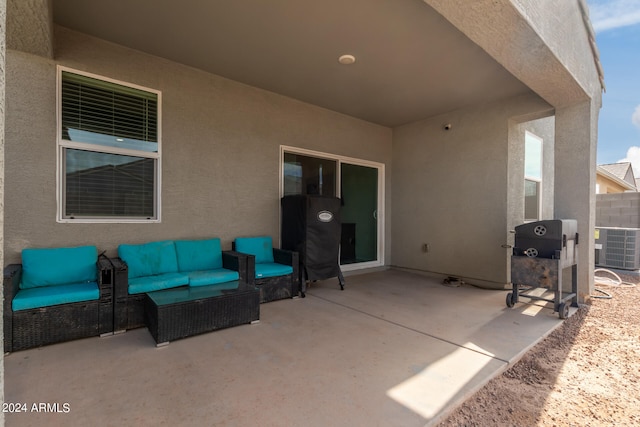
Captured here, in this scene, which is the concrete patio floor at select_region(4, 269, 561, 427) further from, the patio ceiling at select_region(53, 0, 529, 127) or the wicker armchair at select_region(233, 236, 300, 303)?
the patio ceiling at select_region(53, 0, 529, 127)

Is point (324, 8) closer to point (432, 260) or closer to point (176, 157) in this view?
point (176, 157)

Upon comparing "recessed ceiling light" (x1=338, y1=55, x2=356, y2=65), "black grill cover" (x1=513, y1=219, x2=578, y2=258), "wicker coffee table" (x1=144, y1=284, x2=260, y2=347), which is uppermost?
"recessed ceiling light" (x1=338, y1=55, x2=356, y2=65)

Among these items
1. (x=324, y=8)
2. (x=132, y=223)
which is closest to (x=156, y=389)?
(x=132, y=223)

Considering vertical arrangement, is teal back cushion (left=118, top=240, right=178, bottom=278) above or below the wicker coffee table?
above

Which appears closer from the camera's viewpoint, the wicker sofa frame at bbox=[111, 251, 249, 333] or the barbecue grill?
the wicker sofa frame at bbox=[111, 251, 249, 333]

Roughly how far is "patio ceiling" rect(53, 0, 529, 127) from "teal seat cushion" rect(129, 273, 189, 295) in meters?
2.60

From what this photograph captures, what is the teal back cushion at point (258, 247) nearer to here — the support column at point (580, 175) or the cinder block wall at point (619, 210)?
the support column at point (580, 175)

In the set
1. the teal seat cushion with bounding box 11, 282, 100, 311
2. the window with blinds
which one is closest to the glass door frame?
the window with blinds

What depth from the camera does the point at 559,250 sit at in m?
3.37

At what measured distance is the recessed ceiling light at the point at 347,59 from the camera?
358 cm

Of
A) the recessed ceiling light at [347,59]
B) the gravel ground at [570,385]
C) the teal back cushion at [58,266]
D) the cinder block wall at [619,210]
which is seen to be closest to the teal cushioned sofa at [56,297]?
the teal back cushion at [58,266]

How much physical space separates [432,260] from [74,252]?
17.6 ft

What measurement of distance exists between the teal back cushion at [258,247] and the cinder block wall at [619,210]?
339 inches

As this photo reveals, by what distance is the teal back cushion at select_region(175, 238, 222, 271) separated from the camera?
3.63 m
